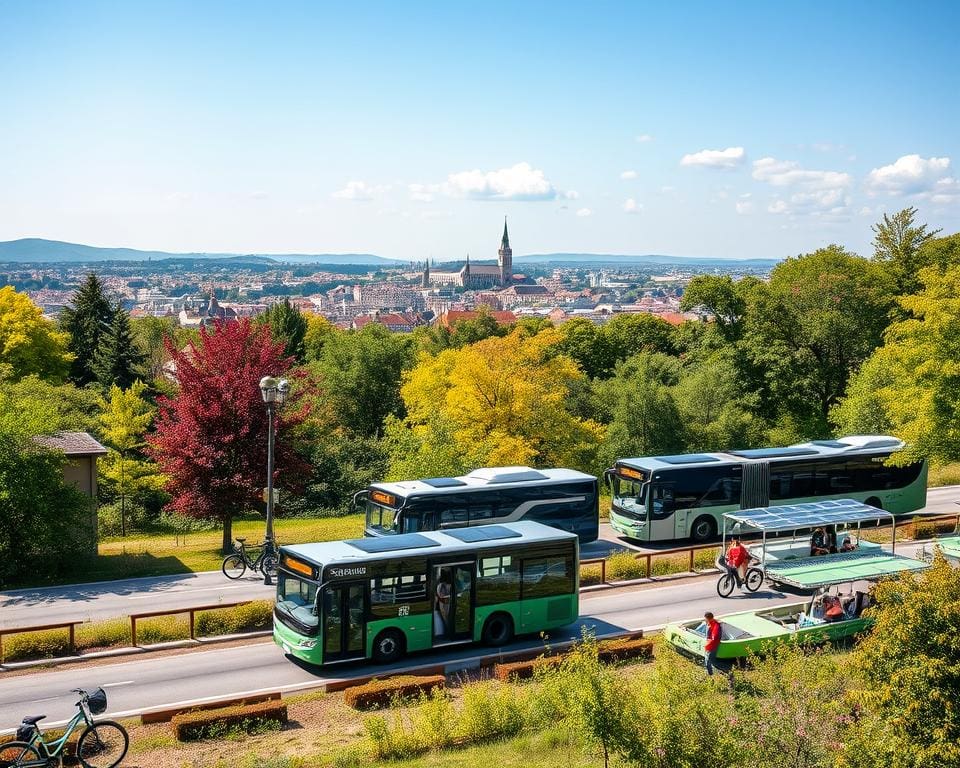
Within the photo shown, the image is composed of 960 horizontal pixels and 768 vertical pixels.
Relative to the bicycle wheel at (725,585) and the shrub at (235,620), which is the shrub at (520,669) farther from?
the bicycle wheel at (725,585)

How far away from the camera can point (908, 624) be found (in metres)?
11.1

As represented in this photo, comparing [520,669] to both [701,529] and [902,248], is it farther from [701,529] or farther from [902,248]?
[902,248]

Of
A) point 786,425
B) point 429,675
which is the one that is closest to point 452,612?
point 429,675

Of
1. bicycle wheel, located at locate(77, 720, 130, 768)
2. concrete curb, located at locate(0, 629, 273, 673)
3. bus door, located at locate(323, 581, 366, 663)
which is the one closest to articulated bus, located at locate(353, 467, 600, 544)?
concrete curb, located at locate(0, 629, 273, 673)

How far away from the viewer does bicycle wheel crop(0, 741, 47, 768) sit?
13445 mm

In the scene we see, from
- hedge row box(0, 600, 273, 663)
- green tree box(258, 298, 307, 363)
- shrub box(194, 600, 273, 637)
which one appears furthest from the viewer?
green tree box(258, 298, 307, 363)

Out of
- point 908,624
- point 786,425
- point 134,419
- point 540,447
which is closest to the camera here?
point 908,624

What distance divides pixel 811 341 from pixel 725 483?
106ft

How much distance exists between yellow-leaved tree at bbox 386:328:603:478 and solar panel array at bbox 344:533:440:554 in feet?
55.4

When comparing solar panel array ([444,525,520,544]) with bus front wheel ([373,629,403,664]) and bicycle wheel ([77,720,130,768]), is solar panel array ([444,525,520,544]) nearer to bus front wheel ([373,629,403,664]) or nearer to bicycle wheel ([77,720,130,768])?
bus front wheel ([373,629,403,664])

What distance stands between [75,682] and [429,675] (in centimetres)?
693

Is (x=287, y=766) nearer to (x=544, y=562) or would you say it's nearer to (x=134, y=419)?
(x=544, y=562)

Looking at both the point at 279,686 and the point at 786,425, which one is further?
the point at 786,425

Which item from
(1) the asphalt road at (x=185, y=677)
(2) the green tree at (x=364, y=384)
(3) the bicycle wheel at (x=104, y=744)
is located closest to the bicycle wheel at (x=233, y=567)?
(1) the asphalt road at (x=185, y=677)
